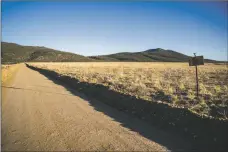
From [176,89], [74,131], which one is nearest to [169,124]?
[74,131]

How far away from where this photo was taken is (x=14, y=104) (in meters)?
12.1

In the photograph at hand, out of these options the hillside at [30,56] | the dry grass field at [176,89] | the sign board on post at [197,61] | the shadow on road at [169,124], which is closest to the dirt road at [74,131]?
the shadow on road at [169,124]

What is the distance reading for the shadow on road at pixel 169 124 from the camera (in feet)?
22.5

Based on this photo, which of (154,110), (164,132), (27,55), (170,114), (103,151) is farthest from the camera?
(27,55)

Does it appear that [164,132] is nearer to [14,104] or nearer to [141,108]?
[141,108]

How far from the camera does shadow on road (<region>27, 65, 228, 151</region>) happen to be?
684 cm

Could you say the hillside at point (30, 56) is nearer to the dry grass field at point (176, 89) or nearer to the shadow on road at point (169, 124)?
the dry grass field at point (176, 89)

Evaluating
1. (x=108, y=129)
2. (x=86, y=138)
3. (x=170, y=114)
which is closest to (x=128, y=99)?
(x=170, y=114)

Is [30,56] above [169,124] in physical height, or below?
above

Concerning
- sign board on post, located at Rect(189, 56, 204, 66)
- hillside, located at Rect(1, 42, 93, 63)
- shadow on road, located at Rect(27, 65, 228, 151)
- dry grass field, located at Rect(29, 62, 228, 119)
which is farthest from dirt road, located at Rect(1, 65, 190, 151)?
hillside, located at Rect(1, 42, 93, 63)

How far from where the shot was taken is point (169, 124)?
27.7 feet

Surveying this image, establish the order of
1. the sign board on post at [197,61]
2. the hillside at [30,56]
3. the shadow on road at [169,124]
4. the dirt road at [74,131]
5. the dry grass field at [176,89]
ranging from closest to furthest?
the dirt road at [74,131]
the shadow on road at [169,124]
the dry grass field at [176,89]
the sign board on post at [197,61]
the hillside at [30,56]

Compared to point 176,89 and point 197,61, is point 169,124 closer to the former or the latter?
point 197,61

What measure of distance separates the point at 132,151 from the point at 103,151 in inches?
32.6
